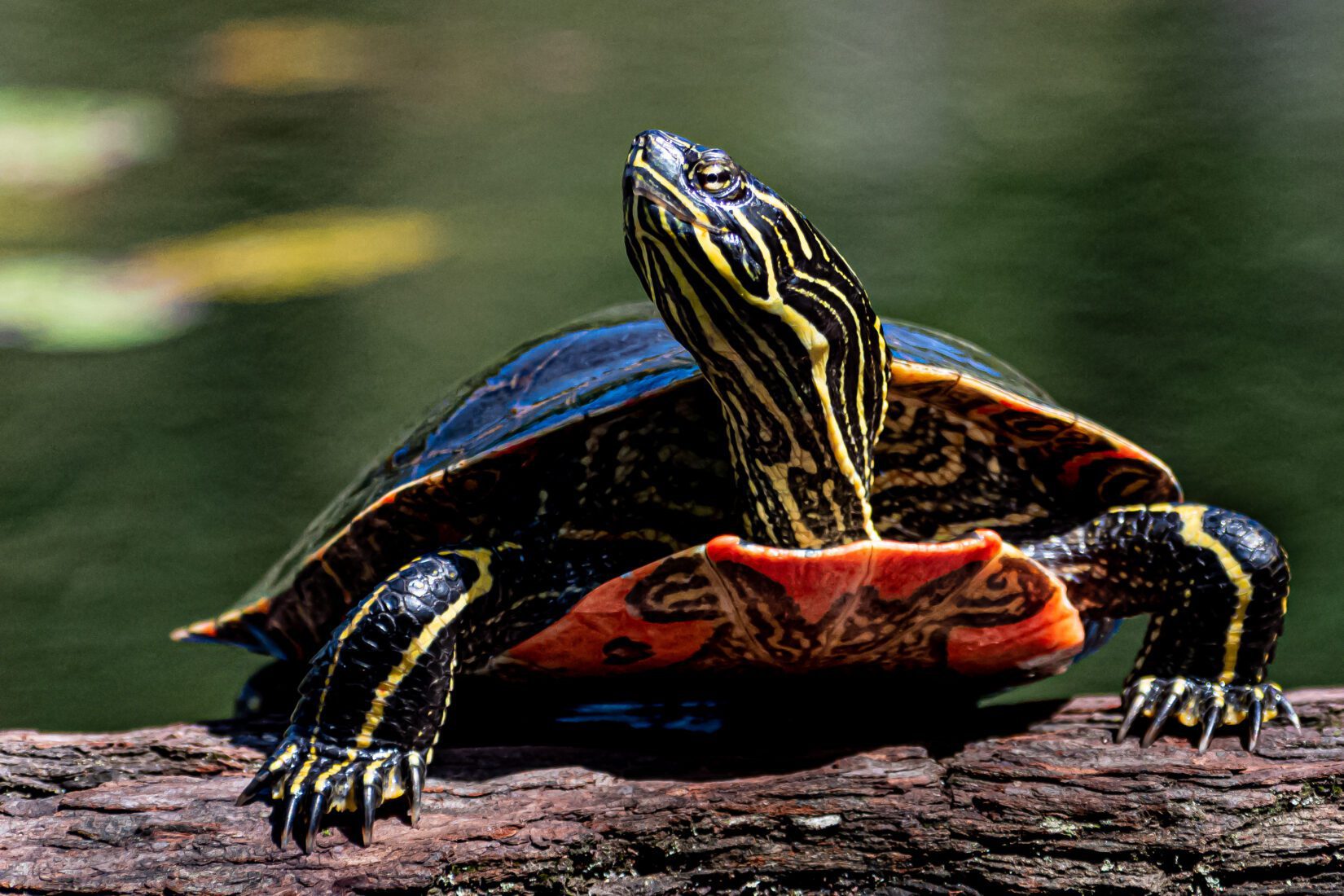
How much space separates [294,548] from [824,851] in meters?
1.41

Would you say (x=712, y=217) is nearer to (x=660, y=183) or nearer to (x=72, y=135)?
(x=660, y=183)

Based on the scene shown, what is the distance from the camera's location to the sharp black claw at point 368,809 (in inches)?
70.3

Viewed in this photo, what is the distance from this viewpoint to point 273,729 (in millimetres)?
2066

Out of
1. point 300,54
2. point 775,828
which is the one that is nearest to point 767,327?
point 775,828

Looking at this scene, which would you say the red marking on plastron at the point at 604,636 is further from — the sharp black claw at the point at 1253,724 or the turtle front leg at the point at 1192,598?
the sharp black claw at the point at 1253,724

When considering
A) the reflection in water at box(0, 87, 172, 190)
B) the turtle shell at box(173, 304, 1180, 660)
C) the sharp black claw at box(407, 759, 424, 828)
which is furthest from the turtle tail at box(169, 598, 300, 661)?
the reflection in water at box(0, 87, 172, 190)

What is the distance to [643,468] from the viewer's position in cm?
209

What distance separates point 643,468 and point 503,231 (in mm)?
7650

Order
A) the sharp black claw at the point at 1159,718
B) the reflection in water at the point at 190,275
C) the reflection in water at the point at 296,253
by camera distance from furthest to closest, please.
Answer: the reflection in water at the point at 296,253
the reflection in water at the point at 190,275
the sharp black claw at the point at 1159,718

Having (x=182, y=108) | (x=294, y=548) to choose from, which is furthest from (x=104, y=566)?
(x=182, y=108)

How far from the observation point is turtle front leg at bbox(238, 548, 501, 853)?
71.0 inches

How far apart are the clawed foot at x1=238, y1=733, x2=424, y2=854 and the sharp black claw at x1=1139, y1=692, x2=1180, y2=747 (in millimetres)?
1118

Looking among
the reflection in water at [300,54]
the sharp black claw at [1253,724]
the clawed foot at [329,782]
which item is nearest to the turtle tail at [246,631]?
the clawed foot at [329,782]

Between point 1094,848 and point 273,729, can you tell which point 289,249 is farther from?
point 1094,848
